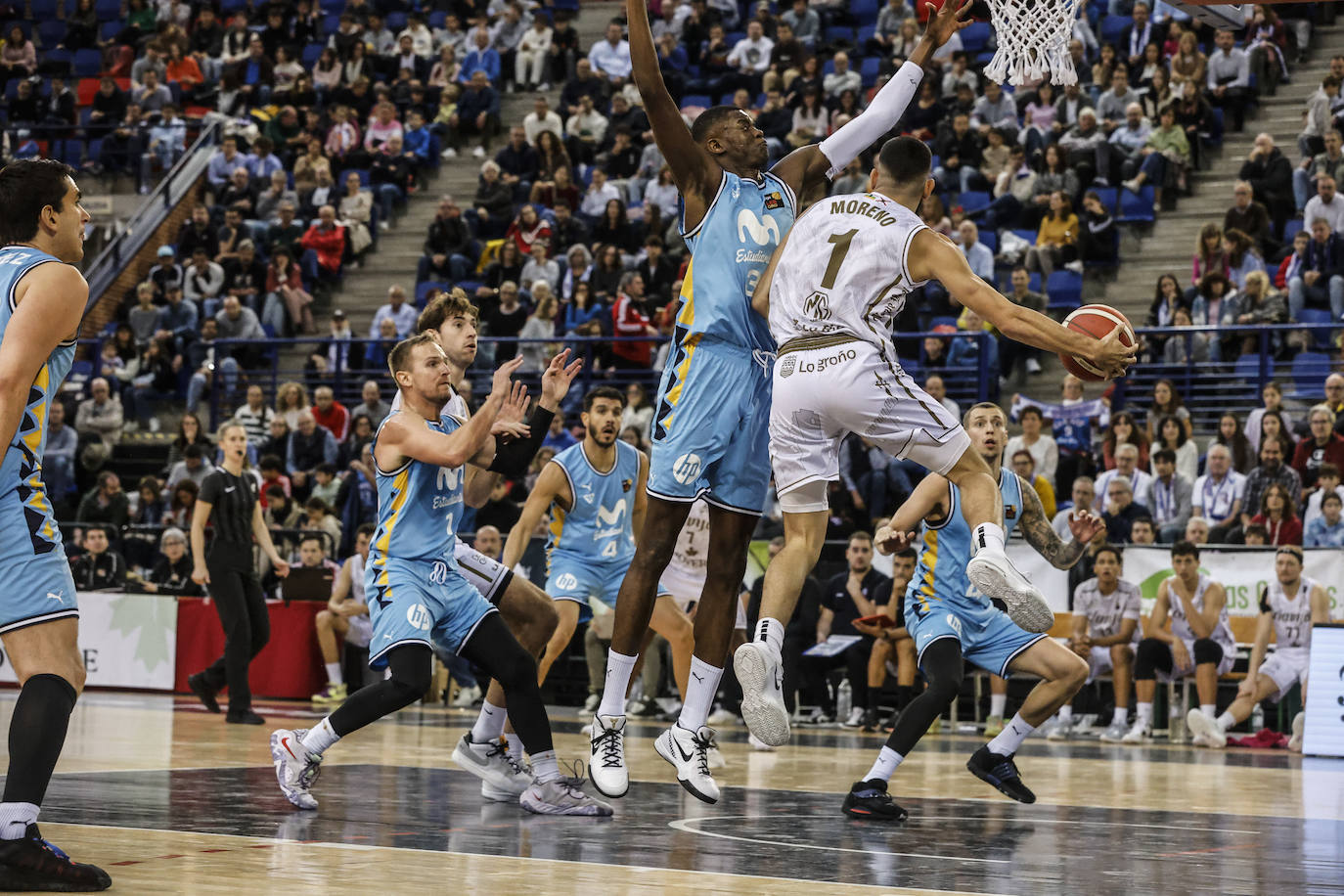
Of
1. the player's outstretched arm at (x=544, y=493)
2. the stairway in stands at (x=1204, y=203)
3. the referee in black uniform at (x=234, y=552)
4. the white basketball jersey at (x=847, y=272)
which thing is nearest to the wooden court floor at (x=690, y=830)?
the player's outstretched arm at (x=544, y=493)

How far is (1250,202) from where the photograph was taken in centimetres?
1684

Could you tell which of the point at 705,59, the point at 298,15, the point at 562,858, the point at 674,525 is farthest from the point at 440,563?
the point at 298,15

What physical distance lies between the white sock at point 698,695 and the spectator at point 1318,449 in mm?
9040

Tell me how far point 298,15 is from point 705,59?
8.11 m

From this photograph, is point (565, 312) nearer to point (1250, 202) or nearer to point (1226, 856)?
point (1250, 202)

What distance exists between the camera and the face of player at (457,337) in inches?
309

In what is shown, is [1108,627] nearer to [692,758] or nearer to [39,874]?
[692,758]

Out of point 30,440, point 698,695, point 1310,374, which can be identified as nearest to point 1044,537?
point 698,695

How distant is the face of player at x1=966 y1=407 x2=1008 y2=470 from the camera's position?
8867 millimetres

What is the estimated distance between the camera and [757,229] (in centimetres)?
700

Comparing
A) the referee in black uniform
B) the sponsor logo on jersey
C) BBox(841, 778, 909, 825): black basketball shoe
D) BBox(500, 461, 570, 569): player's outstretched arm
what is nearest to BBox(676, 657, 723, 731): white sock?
BBox(841, 778, 909, 825): black basketball shoe

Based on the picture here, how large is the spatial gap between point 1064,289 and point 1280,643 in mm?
5202

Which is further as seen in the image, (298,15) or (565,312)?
(298,15)

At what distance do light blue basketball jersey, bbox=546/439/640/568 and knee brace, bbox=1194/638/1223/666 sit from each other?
550 centimetres
